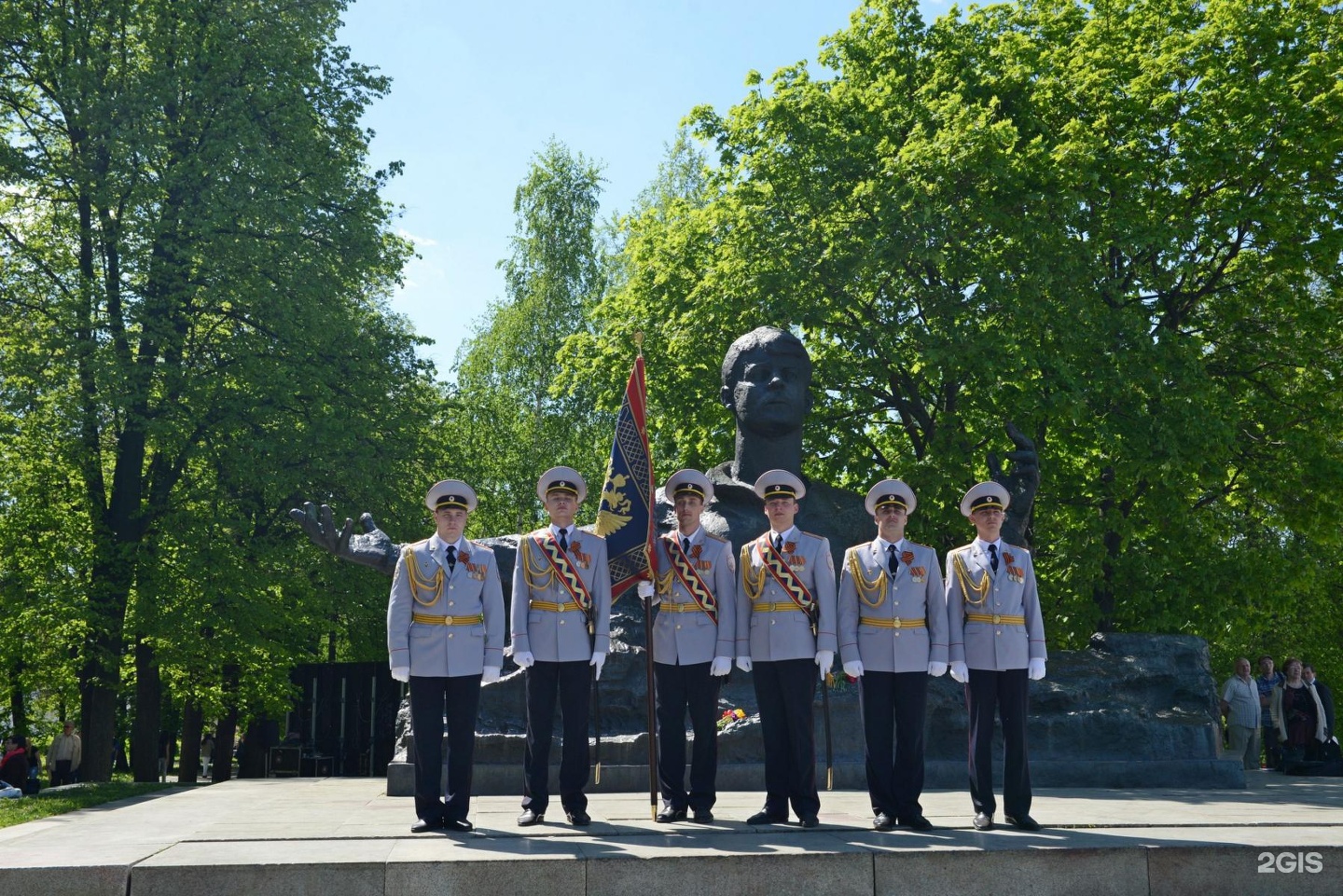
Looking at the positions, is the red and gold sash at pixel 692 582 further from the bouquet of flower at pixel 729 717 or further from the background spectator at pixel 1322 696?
the background spectator at pixel 1322 696

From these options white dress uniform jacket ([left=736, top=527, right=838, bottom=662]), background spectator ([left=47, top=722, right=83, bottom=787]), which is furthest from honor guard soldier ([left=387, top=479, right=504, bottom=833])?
background spectator ([left=47, top=722, right=83, bottom=787])

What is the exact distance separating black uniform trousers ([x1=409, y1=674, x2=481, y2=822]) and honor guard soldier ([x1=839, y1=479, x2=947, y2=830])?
239cm

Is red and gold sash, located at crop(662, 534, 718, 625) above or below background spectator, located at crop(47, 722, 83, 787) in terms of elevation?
above

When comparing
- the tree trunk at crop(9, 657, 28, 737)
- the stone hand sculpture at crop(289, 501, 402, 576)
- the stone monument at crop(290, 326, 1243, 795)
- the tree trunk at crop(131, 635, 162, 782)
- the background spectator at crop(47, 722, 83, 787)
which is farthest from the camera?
the tree trunk at crop(9, 657, 28, 737)

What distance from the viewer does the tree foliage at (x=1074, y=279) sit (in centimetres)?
1675

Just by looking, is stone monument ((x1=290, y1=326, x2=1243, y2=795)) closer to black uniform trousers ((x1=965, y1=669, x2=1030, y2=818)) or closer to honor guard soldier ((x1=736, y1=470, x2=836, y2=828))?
honor guard soldier ((x1=736, y1=470, x2=836, y2=828))

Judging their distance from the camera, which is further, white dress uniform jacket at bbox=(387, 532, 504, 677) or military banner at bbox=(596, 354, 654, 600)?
military banner at bbox=(596, 354, 654, 600)

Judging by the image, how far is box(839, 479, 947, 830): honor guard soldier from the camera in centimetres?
780

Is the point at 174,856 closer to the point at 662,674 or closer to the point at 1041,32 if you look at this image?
the point at 662,674

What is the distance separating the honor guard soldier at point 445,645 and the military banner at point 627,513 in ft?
3.13


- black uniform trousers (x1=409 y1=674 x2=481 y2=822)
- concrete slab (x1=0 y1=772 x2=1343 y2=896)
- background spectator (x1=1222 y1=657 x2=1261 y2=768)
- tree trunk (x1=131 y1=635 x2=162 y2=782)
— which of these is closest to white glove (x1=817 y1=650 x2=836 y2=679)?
concrete slab (x1=0 y1=772 x2=1343 y2=896)

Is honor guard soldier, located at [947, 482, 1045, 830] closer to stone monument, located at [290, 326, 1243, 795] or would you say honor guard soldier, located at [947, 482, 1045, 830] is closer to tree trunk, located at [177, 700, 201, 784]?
stone monument, located at [290, 326, 1243, 795]

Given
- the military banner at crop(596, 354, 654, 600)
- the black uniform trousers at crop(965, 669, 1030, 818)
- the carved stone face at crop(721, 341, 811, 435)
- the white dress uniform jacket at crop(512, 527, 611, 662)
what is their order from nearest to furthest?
the black uniform trousers at crop(965, 669, 1030, 818)
the white dress uniform jacket at crop(512, 527, 611, 662)
the military banner at crop(596, 354, 654, 600)
the carved stone face at crop(721, 341, 811, 435)
